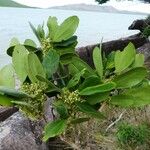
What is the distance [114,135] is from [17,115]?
81 cm

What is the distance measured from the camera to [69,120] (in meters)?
1.93

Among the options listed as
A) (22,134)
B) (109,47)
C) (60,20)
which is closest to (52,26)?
(22,134)

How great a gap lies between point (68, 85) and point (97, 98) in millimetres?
126

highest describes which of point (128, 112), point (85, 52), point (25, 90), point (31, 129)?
point (25, 90)

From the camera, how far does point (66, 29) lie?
6.63ft

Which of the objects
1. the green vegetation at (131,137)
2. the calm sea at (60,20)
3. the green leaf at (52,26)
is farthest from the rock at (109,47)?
the green leaf at (52,26)

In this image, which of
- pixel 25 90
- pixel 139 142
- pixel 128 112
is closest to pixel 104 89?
pixel 25 90

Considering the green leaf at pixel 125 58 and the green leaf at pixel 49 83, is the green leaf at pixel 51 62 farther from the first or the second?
the green leaf at pixel 125 58

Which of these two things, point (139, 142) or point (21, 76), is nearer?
point (21, 76)

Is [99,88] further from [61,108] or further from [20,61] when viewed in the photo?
[20,61]

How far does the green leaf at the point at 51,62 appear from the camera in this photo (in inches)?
73.5

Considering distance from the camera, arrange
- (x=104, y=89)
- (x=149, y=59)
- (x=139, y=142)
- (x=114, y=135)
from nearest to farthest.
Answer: (x=104, y=89) < (x=139, y=142) < (x=114, y=135) < (x=149, y=59)

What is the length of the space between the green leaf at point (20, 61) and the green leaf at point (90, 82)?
9.7 inches

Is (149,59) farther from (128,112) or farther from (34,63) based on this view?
(34,63)
